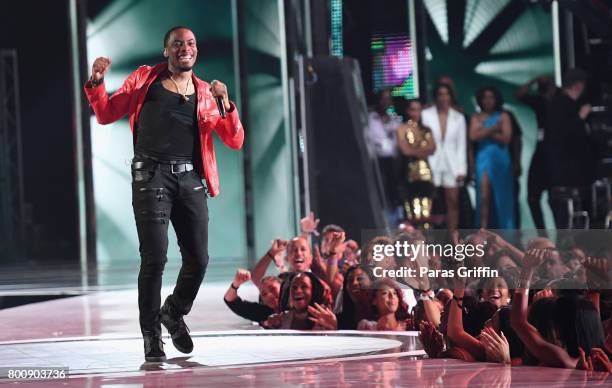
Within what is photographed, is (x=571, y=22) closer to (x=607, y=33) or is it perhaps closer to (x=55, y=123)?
(x=607, y=33)

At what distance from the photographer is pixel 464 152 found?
962cm

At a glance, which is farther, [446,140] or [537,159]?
[537,159]

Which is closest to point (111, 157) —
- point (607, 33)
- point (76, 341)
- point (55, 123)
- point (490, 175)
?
point (55, 123)

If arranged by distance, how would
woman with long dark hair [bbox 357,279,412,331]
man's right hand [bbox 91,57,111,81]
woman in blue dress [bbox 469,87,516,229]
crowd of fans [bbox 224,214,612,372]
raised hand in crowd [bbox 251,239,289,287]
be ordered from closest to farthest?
crowd of fans [bbox 224,214,612,372] < man's right hand [bbox 91,57,111,81] < woman with long dark hair [bbox 357,279,412,331] < raised hand in crowd [bbox 251,239,289,287] < woman in blue dress [bbox 469,87,516,229]

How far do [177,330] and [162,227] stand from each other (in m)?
0.41

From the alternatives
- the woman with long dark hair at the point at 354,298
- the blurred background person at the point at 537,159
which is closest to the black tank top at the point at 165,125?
the woman with long dark hair at the point at 354,298

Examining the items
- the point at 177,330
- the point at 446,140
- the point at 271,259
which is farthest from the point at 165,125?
the point at 446,140

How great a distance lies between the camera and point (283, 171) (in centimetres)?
1312

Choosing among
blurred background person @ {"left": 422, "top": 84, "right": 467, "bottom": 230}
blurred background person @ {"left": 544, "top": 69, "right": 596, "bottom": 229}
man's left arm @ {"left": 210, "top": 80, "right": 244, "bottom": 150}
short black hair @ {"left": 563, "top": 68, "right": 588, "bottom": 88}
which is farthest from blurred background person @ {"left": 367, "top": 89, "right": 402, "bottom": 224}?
man's left arm @ {"left": 210, "top": 80, "right": 244, "bottom": 150}

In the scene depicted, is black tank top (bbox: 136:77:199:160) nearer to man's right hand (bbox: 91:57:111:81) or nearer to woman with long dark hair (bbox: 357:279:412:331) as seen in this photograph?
man's right hand (bbox: 91:57:111:81)

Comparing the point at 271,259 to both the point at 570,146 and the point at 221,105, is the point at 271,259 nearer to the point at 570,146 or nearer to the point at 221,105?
the point at 221,105

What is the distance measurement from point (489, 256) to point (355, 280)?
0.90 metres

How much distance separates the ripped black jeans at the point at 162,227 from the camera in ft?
14.1

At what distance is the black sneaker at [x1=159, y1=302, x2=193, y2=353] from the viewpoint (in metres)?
4.47
